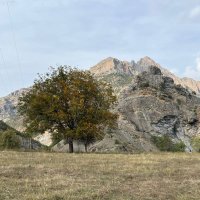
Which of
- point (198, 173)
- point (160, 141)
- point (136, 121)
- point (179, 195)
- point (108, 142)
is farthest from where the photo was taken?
point (136, 121)

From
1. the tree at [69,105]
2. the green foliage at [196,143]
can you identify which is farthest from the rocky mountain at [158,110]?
the tree at [69,105]

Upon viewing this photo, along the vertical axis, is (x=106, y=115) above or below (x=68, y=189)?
above

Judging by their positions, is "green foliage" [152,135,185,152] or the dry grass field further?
"green foliage" [152,135,185,152]

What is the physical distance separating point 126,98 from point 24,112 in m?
61.6

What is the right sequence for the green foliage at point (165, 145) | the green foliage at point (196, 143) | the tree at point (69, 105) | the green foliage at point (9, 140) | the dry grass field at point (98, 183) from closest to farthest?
the dry grass field at point (98, 183)
the tree at point (69, 105)
the green foliage at point (9, 140)
the green foliage at point (165, 145)
the green foliage at point (196, 143)

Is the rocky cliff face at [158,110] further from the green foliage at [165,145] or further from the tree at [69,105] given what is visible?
the tree at [69,105]

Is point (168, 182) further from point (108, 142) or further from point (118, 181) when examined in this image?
point (108, 142)

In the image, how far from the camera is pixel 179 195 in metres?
19.5

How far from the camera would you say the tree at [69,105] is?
5784 centimetres

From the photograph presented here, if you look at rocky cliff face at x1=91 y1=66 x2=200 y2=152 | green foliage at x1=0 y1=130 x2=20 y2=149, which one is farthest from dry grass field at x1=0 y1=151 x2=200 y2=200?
rocky cliff face at x1=91 y1=66 x2=200 y2=152

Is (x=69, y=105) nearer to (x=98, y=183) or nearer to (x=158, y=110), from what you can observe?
(x=98, y=183)

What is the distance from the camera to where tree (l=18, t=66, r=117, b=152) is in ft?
190

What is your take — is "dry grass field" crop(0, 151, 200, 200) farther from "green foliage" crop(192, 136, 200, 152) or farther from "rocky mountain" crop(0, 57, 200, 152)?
"green foliage" crop(192, 136, 200, 152)

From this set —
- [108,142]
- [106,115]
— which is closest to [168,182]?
[106,115]
